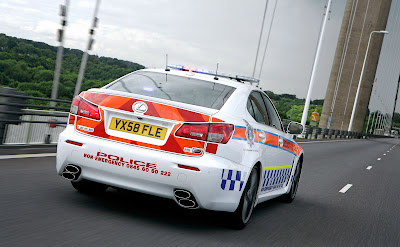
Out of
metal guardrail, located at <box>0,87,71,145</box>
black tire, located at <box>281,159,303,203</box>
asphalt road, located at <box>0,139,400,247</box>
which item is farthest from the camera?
metal guardrail, located at <box>0,87,71,145</box>

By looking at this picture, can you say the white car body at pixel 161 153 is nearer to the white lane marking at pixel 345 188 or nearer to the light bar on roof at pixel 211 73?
the light bar on roof at pixel 211 73

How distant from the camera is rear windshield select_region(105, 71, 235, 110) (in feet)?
18.7

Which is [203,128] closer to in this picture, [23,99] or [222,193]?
[222,193]

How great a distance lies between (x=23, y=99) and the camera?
1052 cm

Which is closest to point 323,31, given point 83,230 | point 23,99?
point 23,99

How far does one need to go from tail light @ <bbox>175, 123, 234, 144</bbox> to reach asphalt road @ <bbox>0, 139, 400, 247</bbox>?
3.02 feet

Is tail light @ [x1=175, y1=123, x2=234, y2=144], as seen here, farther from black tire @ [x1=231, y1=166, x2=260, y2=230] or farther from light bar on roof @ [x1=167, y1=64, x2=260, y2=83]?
light bar on roof @ [x1=167, y1=64, x2=260, y2=83]

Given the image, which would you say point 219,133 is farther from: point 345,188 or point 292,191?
point 345,188

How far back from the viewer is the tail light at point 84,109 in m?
5.55

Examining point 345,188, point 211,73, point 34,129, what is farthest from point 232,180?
point 345,188

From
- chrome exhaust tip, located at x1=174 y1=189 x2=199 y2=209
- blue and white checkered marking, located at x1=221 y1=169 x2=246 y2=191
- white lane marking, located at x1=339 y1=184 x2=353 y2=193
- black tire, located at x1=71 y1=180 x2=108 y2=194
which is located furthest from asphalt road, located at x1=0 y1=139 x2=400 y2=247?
white lane marking, located at x1=339 y1=184 x2=353 y2=193

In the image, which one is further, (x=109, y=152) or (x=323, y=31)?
(x=323, y=31)

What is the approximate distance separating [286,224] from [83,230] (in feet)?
9.24

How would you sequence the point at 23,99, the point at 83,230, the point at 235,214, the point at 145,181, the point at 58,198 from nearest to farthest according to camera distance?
the point at 83,230
the point at 145,181
the point at 235,214
the point at 58,198
the point at 23,99
